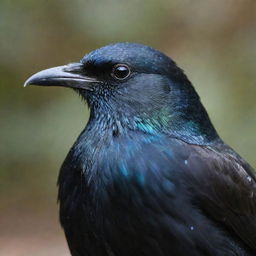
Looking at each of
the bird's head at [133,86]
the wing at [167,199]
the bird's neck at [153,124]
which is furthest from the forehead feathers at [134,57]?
the wing at [167,199]

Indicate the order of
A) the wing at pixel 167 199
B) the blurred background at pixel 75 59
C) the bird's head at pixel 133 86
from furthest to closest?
1. the blurred background at pixel 75 59
2. the bird's head at pixel 133 86
3. the wing at pixel 167 199

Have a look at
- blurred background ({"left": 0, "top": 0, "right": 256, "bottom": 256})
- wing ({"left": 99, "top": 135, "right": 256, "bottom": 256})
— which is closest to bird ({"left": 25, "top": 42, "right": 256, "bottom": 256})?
wing ({"left": 99, "top": 135, "right": 256, "bottom": 256})

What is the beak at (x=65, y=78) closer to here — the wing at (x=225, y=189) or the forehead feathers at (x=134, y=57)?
the forehead feathers at (x=134, y=57)

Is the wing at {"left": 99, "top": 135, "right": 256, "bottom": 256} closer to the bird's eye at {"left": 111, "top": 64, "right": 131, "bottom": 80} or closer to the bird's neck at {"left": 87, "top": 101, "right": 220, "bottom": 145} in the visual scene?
the bird's neck at {"left": 87, "top": 101, "right": 220, "bottom": 145}

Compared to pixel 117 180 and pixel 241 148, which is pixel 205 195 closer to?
pixel 117 180

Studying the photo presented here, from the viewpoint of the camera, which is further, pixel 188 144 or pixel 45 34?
pixel 45 34

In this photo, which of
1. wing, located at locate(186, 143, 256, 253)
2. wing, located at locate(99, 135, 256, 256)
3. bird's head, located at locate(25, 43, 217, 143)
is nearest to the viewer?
wing, located at locate(99, 135, 256, 256)

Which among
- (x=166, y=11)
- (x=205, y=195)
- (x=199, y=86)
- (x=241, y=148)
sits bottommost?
(x=205, y=195)

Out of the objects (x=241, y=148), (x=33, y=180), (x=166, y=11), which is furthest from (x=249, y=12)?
(x=33, y=180)
